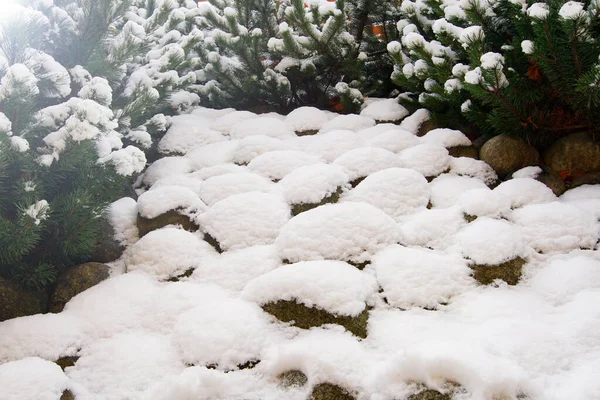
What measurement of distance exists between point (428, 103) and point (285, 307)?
2176 millimetres

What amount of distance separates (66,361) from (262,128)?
90.3 inches

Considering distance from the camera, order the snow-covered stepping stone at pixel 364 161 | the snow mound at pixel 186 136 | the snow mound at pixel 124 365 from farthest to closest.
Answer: the snow mound at pixel 186 136, the snow-covered stepping stone at pixel 364 161, the snow mound at pixel 124 365

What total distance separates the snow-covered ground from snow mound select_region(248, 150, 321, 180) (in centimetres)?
1

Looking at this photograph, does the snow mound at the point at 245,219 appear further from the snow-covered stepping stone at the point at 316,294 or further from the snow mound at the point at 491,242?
the snow mound at the point at 491,242

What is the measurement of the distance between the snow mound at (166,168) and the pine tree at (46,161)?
83cm

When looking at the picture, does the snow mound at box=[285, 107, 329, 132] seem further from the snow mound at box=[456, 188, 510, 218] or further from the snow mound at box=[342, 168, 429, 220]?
the snow mound at box=[456, 188, 510, 218]

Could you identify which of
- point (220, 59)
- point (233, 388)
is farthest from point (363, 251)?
point (220, 59)

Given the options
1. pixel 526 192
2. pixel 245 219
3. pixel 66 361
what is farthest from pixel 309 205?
pixel 66 361

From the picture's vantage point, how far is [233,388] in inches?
57.2

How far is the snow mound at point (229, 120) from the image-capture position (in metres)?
3.73

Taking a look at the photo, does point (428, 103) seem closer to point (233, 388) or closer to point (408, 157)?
point (408, 157)

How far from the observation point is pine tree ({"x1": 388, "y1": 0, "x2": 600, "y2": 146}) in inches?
90.4

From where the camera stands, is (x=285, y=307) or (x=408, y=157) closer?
(x=285, y=307)

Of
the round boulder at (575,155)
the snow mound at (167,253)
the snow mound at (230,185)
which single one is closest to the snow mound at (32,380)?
the snow mound at (167,253)
